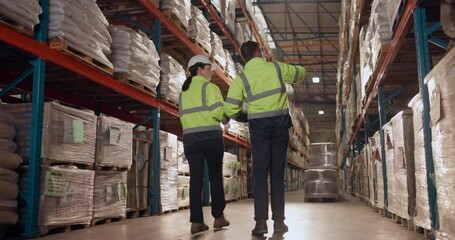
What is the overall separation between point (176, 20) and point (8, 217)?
15.0ft

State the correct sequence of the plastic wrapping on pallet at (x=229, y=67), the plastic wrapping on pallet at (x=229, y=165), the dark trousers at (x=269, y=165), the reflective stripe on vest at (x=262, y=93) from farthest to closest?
the plastic wrapping on pallet at (x=229, y=165) → the plastic wrapping on pallet at (x=229, y=67) → the reflective stripe on vest at (x=262, y=93) → the dark trousers at (x=269, y=165)

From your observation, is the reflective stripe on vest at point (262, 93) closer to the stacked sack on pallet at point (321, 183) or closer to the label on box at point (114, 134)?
the label on box at point (114, 134)

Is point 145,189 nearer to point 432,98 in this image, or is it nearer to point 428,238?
point 428,238

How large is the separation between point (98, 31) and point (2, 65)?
1290 millimetres

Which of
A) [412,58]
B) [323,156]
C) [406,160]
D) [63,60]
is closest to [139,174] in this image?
[63,60]

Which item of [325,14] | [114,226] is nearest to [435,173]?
[114,226]

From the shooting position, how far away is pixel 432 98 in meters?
3.18

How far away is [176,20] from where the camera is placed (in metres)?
7.36

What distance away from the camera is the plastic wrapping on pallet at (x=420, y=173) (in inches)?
147

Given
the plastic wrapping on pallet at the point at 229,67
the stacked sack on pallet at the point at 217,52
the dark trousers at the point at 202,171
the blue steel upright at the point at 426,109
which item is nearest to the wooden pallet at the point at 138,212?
the dark trousers at the point at 202,171

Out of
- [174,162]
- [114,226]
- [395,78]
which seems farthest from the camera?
[174,162]

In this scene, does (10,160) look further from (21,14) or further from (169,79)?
(169,79)

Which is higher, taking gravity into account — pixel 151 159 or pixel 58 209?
pixel 151 159

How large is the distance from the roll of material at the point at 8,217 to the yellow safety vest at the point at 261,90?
7.06ft
